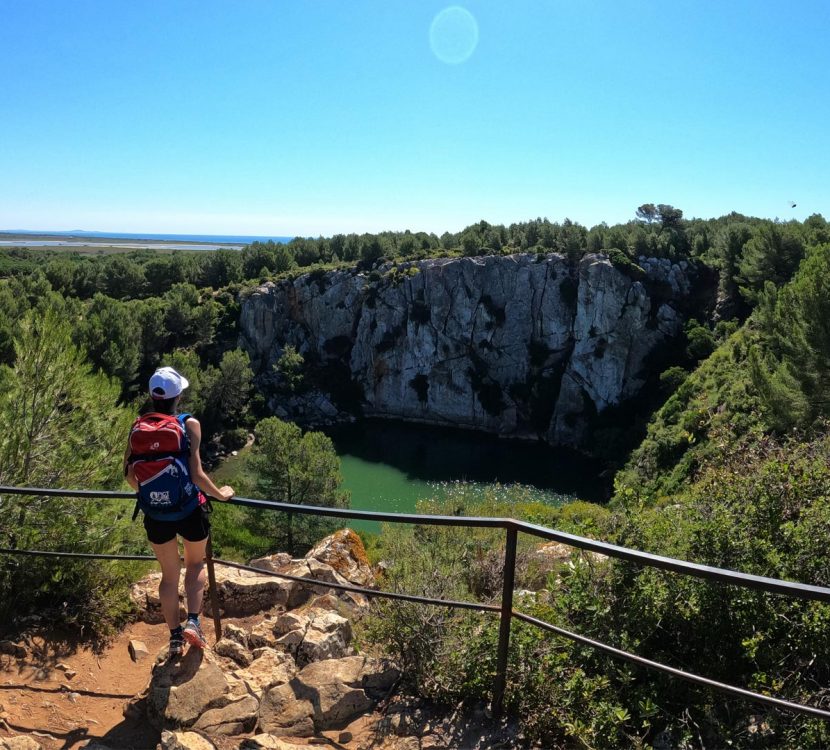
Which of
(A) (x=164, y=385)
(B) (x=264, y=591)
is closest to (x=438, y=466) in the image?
(B) (x=264, y=591)

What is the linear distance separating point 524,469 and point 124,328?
93.8ft

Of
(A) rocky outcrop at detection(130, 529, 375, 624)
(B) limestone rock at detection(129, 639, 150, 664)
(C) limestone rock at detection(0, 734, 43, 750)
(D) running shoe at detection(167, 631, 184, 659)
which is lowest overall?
A: (A) rocky outcrop at detection(130, 529, 375, 624)

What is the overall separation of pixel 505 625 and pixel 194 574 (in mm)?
2102

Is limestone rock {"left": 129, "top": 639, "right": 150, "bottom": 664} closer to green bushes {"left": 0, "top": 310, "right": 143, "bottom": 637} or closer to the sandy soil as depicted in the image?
the sandy soil

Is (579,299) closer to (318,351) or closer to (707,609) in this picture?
(318,351)

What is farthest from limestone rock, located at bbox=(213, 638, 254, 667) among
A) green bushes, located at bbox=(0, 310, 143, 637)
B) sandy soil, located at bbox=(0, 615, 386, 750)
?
green bushes, located at bbox=(0, 310, 143, 637)

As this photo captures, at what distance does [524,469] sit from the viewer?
40.3m

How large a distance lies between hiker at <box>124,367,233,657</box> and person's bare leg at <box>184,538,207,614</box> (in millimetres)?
12

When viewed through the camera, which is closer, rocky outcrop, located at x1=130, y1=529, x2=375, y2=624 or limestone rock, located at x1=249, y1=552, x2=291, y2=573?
rocky outcrop, located at x1=130, y1=529, x2=375, y2=624

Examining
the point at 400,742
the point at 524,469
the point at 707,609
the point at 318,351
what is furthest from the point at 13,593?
the point at 318,351

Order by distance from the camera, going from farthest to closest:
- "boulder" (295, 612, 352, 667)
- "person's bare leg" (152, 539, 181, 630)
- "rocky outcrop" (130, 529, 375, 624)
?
"rocky outcrop" (130, 529, 375, 624) < "boulder" (295, 612, 352, 667) < "person's bare leg" (152, 539, 181, 630)

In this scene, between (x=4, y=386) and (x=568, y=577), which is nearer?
(x=568, y=577)

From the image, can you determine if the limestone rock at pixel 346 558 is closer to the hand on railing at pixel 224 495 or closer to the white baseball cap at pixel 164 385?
the hand on railing at pixel 224 495

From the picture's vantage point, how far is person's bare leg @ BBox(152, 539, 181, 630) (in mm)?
3571
